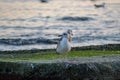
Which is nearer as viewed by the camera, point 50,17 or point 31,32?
point 31,32

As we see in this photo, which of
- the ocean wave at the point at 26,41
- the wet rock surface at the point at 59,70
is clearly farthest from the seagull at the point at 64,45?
the ocean wave at the point at 26,41

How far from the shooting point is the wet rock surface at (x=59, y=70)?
43.8 feet

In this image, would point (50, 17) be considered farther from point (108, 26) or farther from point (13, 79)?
point (13, 79)

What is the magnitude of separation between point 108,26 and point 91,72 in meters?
29.3

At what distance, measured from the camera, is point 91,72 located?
43.9ft

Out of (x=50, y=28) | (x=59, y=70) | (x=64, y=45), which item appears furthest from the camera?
(x=50, y=28)

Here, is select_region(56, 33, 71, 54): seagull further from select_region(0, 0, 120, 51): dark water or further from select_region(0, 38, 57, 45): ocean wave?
select_region(0, 38, 57, 45): ocean wave

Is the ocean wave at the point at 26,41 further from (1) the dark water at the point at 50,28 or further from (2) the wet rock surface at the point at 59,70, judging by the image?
(2) the wet rock surface at the point at 59,70

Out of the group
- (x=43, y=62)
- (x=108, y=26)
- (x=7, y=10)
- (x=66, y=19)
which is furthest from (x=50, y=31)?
(x=43, y=62)

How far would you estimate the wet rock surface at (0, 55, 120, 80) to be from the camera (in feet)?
43.8

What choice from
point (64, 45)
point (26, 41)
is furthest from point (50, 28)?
point (64, 45)

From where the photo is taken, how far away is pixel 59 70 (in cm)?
1338

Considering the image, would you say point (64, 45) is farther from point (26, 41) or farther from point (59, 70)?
point (26, 41)

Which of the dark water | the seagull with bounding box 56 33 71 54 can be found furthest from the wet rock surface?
the dark water
